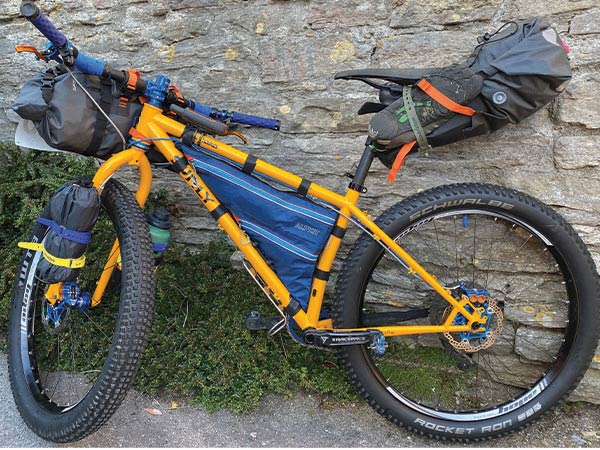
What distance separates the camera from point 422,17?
240 cm

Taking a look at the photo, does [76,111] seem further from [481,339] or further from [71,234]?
[481,339]

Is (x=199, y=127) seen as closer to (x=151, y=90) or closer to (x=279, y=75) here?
(x=151, y=90)

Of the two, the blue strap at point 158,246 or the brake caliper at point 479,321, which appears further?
the blue strap at point 158,246

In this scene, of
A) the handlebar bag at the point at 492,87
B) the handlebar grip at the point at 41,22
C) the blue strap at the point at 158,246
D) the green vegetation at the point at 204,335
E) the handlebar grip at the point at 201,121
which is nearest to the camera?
the handlebar grip at the point at 41,22

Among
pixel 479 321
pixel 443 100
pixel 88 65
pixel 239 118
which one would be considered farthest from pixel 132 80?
pixel 479 321

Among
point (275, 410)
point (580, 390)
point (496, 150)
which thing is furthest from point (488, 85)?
point (275, 410)

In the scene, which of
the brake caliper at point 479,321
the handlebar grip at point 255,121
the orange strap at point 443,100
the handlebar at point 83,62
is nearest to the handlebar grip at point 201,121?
the handlebar at point 83,62

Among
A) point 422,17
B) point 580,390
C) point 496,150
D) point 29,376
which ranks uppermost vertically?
point 422,17

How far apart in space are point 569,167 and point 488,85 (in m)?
0.61

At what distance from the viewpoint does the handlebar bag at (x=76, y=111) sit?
211 cm

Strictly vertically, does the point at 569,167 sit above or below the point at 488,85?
below

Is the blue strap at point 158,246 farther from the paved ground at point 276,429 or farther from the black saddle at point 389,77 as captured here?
the black saddle at point 389,77

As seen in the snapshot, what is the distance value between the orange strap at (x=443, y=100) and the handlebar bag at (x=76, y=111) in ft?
3.89

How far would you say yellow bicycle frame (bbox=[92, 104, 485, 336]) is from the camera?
2186mm
